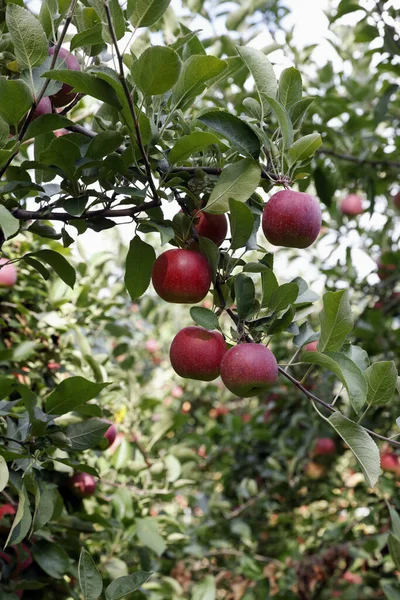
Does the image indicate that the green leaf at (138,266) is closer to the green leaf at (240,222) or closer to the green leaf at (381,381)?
the green leaf at (240,222)

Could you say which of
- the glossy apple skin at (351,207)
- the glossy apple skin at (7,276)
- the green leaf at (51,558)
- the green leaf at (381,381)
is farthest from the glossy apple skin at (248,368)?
the glossy apple skin at (351,207)

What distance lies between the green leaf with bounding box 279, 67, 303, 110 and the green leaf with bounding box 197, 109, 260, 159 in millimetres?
97

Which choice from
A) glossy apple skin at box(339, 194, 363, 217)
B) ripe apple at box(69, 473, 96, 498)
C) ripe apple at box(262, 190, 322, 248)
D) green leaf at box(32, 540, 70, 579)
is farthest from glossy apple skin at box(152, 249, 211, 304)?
glossy apple skin at box(339, 194, 363, 217)

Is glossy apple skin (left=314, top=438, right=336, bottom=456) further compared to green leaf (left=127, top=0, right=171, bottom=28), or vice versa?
glossy apple skin (left=314, top=438, right=336, bottom=456)

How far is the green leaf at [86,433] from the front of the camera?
1.12m

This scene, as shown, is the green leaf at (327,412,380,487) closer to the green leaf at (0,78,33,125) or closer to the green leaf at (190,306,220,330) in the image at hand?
the green leaf at (190,306,220,330)

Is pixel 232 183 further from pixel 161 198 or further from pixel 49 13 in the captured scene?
pixel 49 13

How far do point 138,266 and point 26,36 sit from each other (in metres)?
0.37

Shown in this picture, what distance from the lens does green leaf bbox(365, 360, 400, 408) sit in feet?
3.13

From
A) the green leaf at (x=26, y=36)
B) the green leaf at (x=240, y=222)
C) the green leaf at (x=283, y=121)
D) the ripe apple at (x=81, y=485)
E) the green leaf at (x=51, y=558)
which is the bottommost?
the ripe apple at (x=81, y=485)

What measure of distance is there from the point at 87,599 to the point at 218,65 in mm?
723

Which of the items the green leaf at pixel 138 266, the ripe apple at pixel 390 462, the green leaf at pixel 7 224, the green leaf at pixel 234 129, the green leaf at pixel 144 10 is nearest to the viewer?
the green leaf at pixel 7 224

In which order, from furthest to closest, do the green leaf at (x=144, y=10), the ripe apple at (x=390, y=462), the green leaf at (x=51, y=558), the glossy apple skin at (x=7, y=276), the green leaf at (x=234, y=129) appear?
the ripe apple at (x=390, y=462)
the glossy apple skin at (x=7, y=276)
the green leaf at (x=51, y=558)
the green leaf at (x=234, y=129)
the green leaf at (x=144, y=10)

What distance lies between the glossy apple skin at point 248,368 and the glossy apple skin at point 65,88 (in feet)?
1.56
